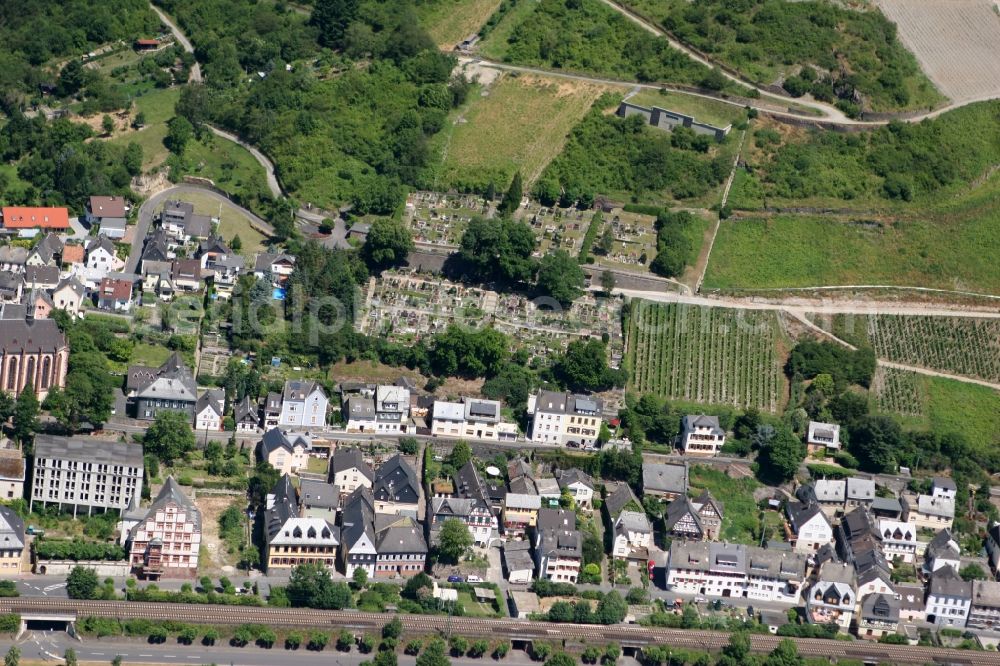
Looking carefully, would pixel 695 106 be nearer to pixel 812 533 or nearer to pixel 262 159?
pixel 262 159

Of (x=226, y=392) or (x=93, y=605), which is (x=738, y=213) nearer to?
(x=226, y=392)

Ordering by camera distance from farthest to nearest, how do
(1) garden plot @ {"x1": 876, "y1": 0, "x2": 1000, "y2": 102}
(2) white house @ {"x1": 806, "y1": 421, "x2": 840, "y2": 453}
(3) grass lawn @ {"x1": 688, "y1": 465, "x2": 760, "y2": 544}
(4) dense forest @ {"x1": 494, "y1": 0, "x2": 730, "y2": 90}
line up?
(1) garden plot @ {"x1": 876, "y1": 0, "x2": 1000, "y2": 102} → (4) dense forest @ {"x1": 494, "y1": 0, "x2": 730, "y2": 90} → (2) white house @ {"x1": 806, "y1": 421, "x2": 840, "y2": 453} → (3) grass lawn @ {"x1": 688, "y1": 465, "x2": 760, "y2": 544}

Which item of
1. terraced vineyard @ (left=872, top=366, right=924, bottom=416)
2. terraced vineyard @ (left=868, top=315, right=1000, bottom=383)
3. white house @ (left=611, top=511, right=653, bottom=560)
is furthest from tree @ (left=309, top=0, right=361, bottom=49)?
white house @ (left=611, top=511, right=653, bottom=560)

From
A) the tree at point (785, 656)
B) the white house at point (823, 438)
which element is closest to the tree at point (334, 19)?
the white house at point (823, 438)

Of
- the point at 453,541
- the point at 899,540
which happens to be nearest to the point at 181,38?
the point at 453,541

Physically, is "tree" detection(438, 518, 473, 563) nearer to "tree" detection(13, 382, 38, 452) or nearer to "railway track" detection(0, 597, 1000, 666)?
"railway track" detection(0, 597, 1000, 666)
